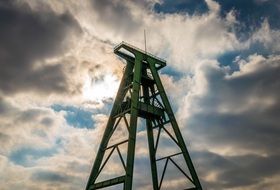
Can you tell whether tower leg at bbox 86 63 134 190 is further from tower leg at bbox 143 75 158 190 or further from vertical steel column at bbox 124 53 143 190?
tower leg at bbox 143 75 158 190

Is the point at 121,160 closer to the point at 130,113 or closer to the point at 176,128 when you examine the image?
the point at 130,113

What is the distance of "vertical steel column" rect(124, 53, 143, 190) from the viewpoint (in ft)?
89.0

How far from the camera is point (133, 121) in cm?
2975

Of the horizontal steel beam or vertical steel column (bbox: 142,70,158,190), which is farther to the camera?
vertical steel column (bbox: 142,70,158,190)

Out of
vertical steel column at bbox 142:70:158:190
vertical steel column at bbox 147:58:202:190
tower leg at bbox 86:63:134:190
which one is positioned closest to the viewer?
vertical steel column at bbox 147:58:202:190

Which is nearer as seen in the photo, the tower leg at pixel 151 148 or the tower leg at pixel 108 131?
the tower leg at pixel 108 131

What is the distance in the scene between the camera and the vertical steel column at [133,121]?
2712cm

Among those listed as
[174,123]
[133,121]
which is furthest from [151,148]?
[133,121]

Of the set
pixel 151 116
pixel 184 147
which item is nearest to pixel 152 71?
pixel 151 116

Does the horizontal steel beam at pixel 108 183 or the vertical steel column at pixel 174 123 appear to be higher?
the vertical steel column at pixel 174 123

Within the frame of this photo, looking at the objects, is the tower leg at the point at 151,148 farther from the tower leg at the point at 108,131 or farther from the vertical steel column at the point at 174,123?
the tower leg at the point at 108,131

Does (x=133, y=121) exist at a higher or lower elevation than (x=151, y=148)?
higher

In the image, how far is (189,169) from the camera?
31.0m

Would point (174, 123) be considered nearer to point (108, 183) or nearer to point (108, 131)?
point (108, 131)
